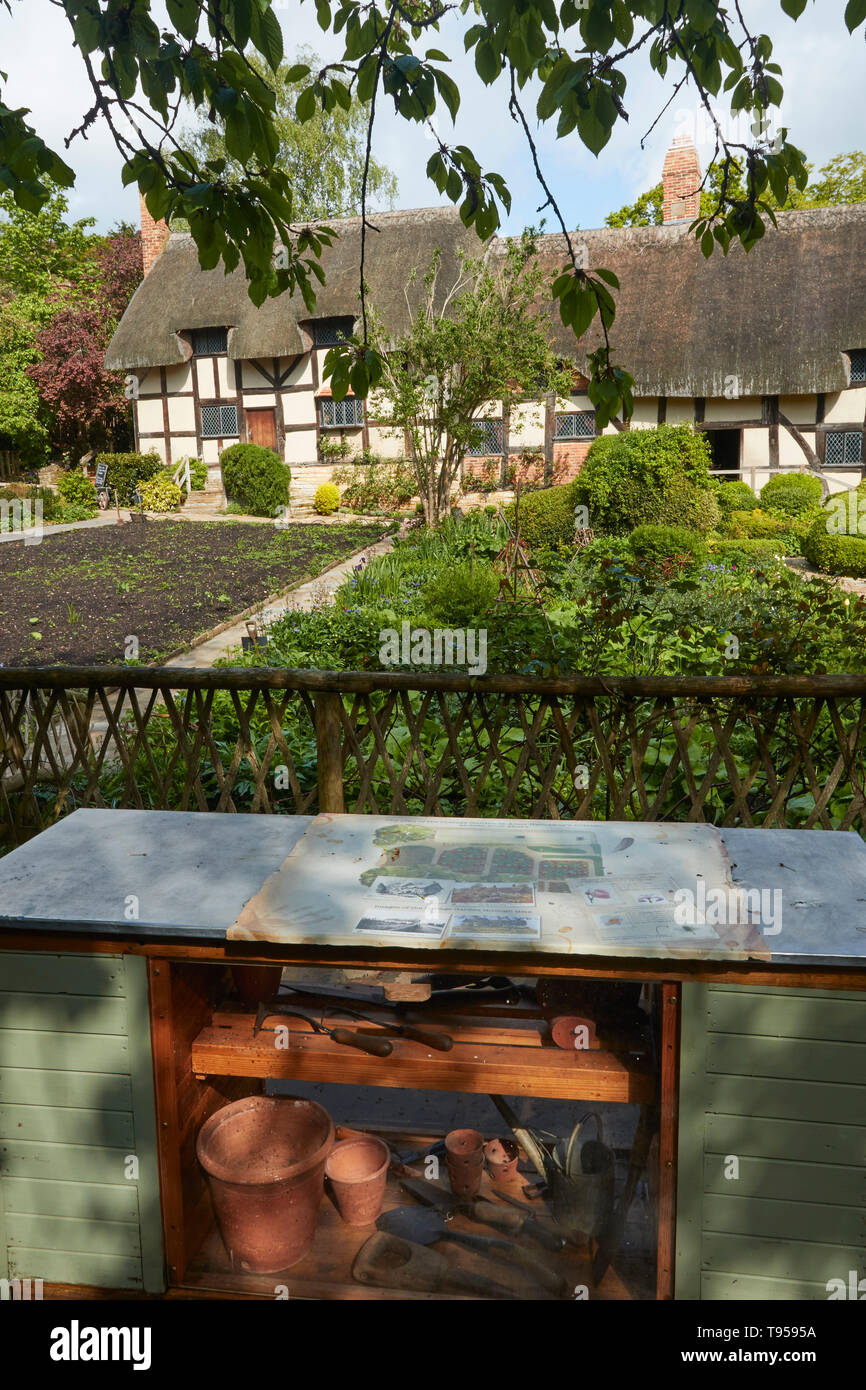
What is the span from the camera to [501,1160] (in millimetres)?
2482

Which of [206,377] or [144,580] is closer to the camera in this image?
[144,580]

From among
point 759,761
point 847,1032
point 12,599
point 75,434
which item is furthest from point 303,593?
point 75,434

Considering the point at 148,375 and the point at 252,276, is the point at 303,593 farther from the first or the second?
the point at 148,375

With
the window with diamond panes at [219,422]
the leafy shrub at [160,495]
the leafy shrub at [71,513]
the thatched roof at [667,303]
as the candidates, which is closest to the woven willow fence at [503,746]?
the thatched roof at [667,303]

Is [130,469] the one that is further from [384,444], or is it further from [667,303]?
[667,303]

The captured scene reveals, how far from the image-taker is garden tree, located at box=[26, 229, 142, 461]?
2530 centimetres

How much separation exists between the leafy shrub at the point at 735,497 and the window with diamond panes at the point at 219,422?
37.3ft

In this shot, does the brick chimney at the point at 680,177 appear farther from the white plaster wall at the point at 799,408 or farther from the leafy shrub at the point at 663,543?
the leafy shrub at the point at 663,543

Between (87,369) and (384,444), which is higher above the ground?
(87,369)

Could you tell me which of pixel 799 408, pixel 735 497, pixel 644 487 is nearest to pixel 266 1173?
pixel 644 487

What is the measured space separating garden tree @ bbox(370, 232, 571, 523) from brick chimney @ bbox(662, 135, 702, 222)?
8.69m

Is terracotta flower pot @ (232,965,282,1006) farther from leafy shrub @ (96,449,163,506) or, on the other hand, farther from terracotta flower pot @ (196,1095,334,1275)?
leafy shrub @ (96,449,163,506)

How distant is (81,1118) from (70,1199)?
197 mm

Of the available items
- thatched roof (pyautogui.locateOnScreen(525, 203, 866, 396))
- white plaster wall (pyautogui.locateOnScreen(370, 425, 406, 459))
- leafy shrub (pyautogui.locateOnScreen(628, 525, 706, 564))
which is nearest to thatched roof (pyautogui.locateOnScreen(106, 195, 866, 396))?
thatched roof (pyautogui.locateOnScreen(525, 203, 866, 396))
